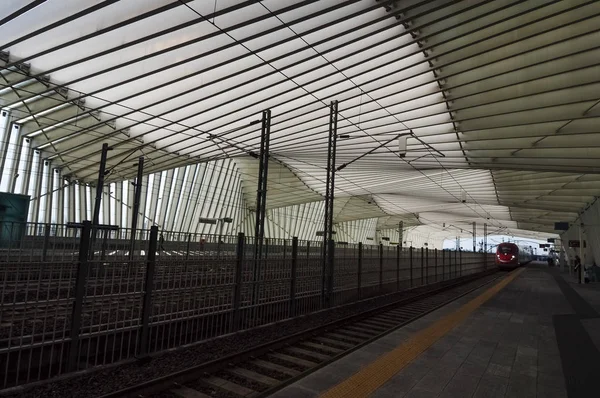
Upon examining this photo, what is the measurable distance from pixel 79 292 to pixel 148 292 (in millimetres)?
1181

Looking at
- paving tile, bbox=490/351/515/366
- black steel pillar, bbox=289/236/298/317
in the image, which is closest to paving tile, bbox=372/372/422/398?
A: paving tile, bbox=490/351/515/366

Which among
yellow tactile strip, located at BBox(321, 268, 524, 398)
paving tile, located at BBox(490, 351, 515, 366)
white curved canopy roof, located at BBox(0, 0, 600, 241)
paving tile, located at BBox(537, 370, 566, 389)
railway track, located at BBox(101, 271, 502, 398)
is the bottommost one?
railway track, located at BBox(101, 271, 502, 398)

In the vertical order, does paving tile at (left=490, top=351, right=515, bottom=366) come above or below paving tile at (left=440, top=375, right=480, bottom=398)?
above

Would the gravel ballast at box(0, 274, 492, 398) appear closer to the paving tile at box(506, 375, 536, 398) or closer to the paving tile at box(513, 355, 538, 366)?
the paving tile at box(506, 375, 536, 398)

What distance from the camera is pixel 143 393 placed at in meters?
5.25

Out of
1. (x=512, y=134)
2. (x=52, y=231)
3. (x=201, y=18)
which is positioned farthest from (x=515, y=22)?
(x=52, y=231)

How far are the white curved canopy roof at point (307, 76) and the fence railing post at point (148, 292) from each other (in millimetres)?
9388

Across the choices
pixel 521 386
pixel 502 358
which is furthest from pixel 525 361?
pixel 521 386

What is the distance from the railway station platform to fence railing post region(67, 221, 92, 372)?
2.99 meters

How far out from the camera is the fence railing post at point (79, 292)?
565 cm

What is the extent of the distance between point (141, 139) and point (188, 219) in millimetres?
16928

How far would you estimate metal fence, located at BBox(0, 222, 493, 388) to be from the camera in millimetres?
5426

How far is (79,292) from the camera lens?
18.7 ft

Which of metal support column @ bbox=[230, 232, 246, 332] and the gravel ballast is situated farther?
metal support column @ bbox=[230, 232, 246, 332]
